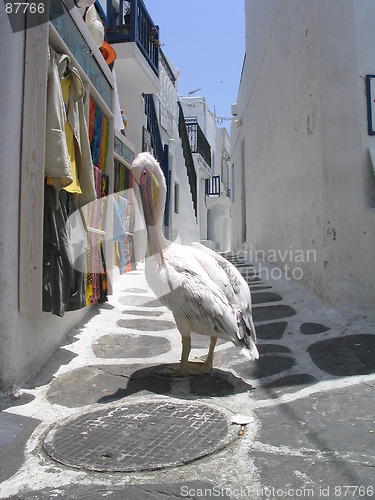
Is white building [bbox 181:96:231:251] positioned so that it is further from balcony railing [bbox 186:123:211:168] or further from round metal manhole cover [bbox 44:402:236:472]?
round metal manhole cover [bbox 44:402:236:472]

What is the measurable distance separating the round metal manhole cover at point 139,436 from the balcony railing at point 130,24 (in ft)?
23.7

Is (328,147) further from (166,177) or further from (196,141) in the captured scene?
(196,141)

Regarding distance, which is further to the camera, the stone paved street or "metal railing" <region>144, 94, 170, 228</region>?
"metal railing" <region>144, 94, 170, 228</region>

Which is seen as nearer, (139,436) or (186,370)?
(139,436)

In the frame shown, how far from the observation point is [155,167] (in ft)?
11.8

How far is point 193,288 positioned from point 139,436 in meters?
1.11

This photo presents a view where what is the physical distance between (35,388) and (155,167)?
2.00 m

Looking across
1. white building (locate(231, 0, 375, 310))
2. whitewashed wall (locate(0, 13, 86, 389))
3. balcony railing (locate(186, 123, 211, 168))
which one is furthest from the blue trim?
whitewashed wall (locate(0, 13, 86, 389))

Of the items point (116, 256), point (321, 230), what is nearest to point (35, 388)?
point (321, 230)

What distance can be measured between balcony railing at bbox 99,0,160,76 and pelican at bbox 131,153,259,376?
17.8 feet

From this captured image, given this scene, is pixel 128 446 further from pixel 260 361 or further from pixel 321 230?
pixel 321 230

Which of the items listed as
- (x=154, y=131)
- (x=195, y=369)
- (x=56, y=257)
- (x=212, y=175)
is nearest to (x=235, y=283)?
(x=195, y=369)

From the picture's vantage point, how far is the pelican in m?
3.06

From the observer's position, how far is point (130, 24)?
7.87 metres
